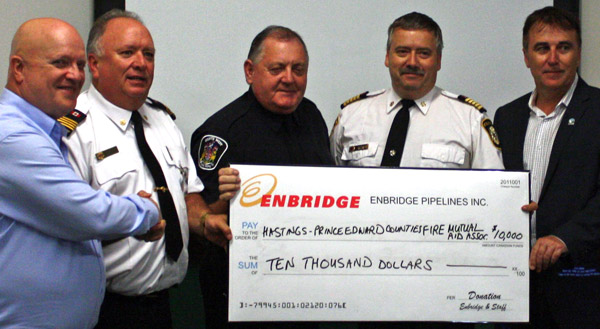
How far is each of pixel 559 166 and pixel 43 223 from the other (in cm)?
194

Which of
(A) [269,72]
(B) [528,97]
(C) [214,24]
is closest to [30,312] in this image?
(A) [269,72]

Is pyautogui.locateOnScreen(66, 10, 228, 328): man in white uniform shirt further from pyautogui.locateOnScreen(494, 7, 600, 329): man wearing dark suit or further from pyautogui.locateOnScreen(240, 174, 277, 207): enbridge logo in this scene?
pyautogui.locateOnScreen(494, 7, 600, 329): man wearing dark suit

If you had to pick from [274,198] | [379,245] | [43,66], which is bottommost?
[379,245]

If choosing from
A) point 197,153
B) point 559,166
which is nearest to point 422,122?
point 559,166

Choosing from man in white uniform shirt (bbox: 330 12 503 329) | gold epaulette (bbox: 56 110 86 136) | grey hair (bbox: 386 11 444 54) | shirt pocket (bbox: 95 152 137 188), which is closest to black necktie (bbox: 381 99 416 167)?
man in white uniform shirt (bbox: 330 12 503 329)

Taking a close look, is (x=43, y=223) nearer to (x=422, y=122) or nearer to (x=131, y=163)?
(x=131, y=163)

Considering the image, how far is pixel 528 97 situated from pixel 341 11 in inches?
42.5

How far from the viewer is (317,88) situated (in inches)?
130

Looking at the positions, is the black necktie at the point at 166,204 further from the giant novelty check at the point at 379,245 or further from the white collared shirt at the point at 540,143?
the white collared shirt at the point at 540,143

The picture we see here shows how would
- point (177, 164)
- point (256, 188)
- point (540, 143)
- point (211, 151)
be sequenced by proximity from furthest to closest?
point (540, 143)
point (211, 151)
point (177, 164)
point (256, 188)

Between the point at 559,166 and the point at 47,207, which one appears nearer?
the point at 47,207

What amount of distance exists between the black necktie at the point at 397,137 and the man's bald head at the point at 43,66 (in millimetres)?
1313

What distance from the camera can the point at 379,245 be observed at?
2.30m

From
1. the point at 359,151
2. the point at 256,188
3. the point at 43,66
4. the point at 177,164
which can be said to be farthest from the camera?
the point at 359,151
